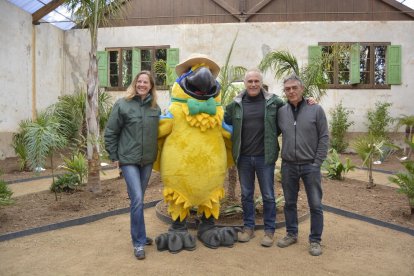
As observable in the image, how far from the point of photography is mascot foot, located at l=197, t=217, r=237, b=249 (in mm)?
3793

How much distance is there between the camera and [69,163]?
6.21 m

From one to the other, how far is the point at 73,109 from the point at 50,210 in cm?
554

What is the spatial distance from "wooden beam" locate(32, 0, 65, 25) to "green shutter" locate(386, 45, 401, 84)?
9505 millimetres

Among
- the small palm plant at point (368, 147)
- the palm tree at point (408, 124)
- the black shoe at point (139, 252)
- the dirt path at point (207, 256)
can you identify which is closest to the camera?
the dirt path at point (207, 256)

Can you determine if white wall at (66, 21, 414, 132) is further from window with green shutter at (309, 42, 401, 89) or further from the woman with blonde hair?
the woman with blonde hair

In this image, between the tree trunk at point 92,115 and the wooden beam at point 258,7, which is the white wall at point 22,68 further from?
the wooden beam at point 258,7

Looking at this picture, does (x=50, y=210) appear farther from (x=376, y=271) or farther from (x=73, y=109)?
(x=73, y=109)

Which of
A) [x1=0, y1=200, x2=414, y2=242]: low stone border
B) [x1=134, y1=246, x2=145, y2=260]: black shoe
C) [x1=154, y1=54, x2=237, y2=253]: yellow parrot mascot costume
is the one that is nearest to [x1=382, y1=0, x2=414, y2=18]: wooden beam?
[x1=0, y1=200, x2=414, y2=242]: low stone border

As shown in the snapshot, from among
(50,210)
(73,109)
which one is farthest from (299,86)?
(73,109)

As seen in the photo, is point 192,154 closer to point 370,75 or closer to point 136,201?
point 136,201

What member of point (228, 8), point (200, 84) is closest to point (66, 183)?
point (200, 84)

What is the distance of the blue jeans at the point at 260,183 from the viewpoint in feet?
12.5

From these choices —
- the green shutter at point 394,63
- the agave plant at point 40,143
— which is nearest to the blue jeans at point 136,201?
the agave plant at point 40,143

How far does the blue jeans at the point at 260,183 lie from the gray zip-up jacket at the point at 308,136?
29cm
